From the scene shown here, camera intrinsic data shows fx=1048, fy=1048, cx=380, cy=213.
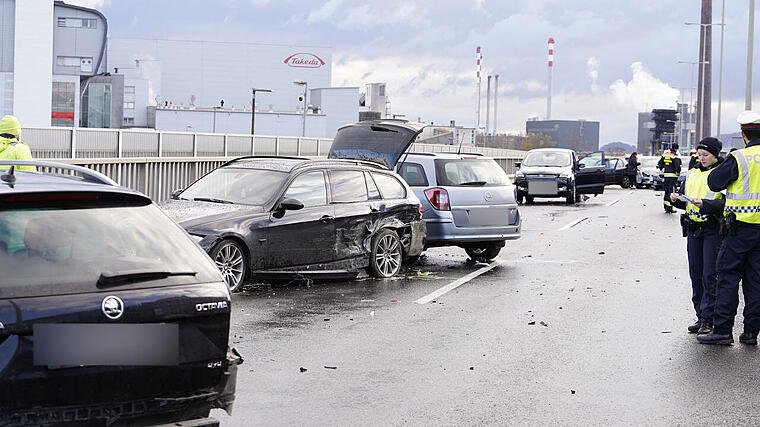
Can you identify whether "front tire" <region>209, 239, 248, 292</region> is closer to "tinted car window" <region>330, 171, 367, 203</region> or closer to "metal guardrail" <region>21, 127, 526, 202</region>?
"tinted car window" <region>330, 171, 367, 203</region>

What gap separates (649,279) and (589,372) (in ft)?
21.0

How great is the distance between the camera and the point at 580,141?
405 feet

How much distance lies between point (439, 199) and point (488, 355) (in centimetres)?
678

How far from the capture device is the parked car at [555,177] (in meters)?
32.8

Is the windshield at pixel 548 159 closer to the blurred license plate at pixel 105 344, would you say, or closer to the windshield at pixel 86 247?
the windshield at pixel 86 247

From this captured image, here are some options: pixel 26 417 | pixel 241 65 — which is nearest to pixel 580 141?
pixel 241 65

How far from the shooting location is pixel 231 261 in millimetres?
11156

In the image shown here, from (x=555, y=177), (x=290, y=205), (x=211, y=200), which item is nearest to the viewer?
(x=290, y=205)

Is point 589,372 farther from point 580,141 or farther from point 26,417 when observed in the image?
point 580,141

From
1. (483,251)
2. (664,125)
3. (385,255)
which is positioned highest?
(664,125)

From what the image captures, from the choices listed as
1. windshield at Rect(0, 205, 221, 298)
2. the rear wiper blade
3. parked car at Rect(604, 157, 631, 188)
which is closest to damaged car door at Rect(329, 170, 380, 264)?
the rear wiper blade

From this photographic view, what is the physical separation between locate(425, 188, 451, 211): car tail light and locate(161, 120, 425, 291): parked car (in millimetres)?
969

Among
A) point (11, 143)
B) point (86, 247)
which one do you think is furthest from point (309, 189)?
point (86, 247)

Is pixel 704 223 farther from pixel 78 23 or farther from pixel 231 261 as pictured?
pixel 78 23
